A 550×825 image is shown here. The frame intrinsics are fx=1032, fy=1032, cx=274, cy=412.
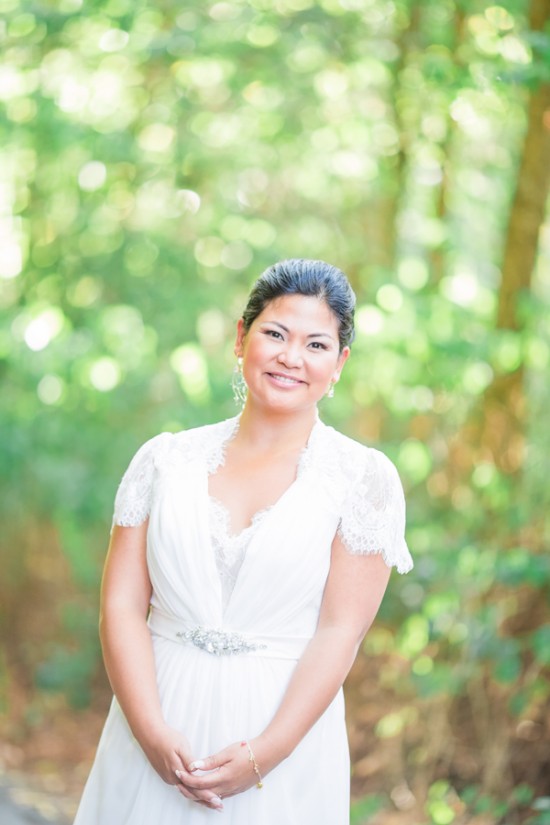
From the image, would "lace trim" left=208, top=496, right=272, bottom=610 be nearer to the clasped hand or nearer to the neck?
the neck

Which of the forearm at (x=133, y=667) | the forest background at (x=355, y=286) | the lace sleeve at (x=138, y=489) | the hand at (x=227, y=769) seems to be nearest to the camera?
the hand at (x=227, y=769)

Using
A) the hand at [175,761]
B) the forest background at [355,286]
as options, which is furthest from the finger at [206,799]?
the forest background at [355,286]

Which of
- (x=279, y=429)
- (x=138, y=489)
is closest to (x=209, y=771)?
(x=138, y=489)

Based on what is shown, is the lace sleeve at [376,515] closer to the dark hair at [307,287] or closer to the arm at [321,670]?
the arm at [321,670]

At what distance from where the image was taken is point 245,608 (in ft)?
7.19

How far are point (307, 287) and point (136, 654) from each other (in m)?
0.88

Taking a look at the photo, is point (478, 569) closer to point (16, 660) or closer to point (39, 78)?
point (39, 78)

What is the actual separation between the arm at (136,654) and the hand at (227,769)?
0.06 ft

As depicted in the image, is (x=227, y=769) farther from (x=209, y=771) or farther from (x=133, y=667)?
(x=133, y=667)

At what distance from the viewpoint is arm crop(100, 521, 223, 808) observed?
214cm

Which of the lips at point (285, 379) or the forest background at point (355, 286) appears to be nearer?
the lips at point (285, 379)

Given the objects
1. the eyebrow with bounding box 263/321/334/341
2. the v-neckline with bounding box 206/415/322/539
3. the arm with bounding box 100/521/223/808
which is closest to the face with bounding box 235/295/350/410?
the eyebrow with bounding box 263/321/334/341

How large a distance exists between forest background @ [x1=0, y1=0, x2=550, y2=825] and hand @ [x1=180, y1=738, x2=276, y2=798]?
1.52 m

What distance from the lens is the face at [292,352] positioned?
2.20m
